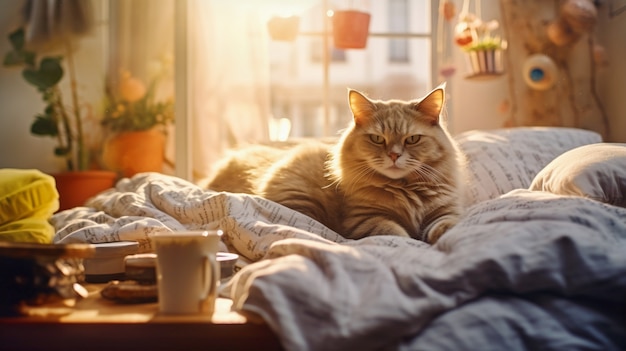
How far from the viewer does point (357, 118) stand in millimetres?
1679

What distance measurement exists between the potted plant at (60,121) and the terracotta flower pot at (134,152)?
11 centimetres

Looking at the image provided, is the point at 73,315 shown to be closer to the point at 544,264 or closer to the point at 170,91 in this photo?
the point at 544,264

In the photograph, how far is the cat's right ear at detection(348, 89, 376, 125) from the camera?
1.64m

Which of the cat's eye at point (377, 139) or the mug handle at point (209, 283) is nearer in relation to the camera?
the mug handle at point (209, 283)

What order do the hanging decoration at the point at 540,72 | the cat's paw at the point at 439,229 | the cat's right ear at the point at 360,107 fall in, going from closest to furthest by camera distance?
the cat's paw at the point at 439,229
the cat's right ear at the point at 360,107
the hanging decoration at the point at 540,72

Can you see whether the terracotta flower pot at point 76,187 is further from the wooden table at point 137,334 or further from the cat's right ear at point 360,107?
the wooden table at point 137,334

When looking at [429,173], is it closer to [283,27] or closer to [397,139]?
[397,139]

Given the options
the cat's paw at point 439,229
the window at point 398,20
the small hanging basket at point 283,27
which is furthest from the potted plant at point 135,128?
the window at point 398,20

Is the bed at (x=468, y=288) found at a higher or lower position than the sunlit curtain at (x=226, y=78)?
lower

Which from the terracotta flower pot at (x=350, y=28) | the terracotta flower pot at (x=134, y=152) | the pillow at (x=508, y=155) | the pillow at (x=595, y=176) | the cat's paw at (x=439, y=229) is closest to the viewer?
the pillow at (x=595, y=176)

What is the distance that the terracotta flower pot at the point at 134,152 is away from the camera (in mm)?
2881

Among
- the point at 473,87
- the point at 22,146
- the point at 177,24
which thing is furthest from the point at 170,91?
the point at 473,87

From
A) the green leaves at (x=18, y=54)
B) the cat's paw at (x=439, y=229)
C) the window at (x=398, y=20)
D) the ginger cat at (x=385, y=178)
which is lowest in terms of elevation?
the cat's paw at (x=439, y=229)

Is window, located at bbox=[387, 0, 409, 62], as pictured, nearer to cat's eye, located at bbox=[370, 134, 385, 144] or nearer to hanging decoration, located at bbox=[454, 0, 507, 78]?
hanging decoration, located at bbox=[454, 0, 507, 78]
